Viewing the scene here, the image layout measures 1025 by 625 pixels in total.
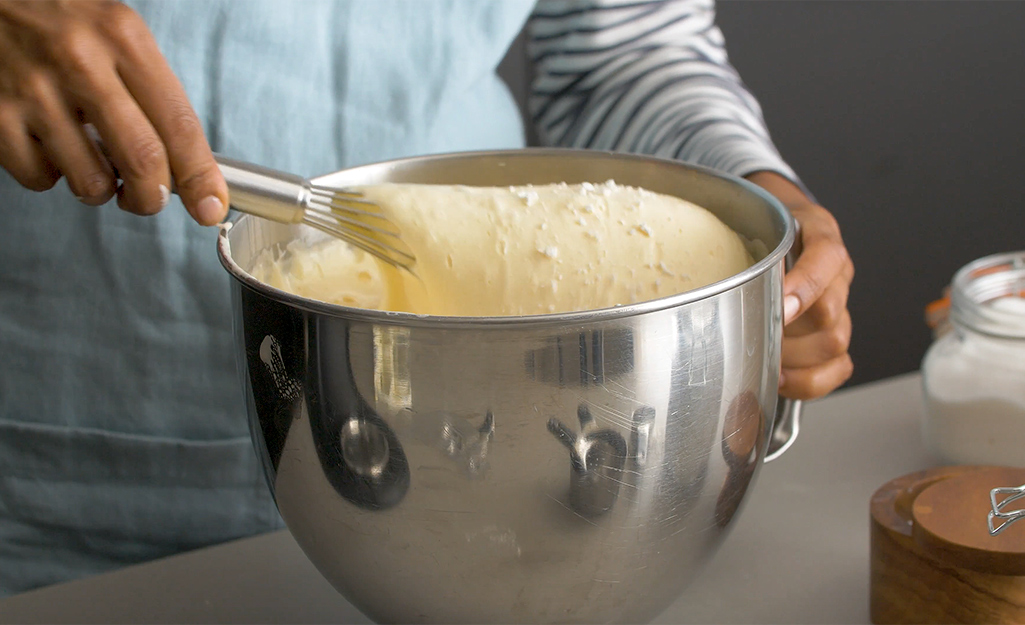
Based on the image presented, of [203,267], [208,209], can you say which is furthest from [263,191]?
[203,267]

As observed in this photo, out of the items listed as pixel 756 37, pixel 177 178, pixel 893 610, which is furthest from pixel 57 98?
pixel 756 37

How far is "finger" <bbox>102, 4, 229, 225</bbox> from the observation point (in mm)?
425

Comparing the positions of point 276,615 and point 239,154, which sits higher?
point 239,154

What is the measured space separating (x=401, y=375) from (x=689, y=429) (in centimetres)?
12

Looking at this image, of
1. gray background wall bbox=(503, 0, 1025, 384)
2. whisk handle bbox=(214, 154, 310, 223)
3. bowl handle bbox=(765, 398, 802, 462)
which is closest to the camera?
whisk handle bbox=(214, 154, 310, 223)

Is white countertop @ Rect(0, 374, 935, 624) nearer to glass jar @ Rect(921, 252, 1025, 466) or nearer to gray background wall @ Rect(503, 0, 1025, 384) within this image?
glass jar @ Rect(921, 252, 1025, 466)

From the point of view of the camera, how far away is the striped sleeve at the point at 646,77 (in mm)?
754

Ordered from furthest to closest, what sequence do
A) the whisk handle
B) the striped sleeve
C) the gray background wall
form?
the gray background wall < the striped sleeve < the whisk handle

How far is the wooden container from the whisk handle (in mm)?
339

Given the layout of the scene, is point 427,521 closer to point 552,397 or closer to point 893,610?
point 552,397

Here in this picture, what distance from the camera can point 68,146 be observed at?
43 cm

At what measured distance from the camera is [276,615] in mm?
536

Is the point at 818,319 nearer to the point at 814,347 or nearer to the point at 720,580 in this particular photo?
the point at 814,347

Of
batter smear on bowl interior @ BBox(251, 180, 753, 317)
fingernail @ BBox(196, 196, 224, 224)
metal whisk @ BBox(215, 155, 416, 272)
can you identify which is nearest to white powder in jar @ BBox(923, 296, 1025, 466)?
batter smear on bowl interior @ BBox(251, 180, 753, 317)
